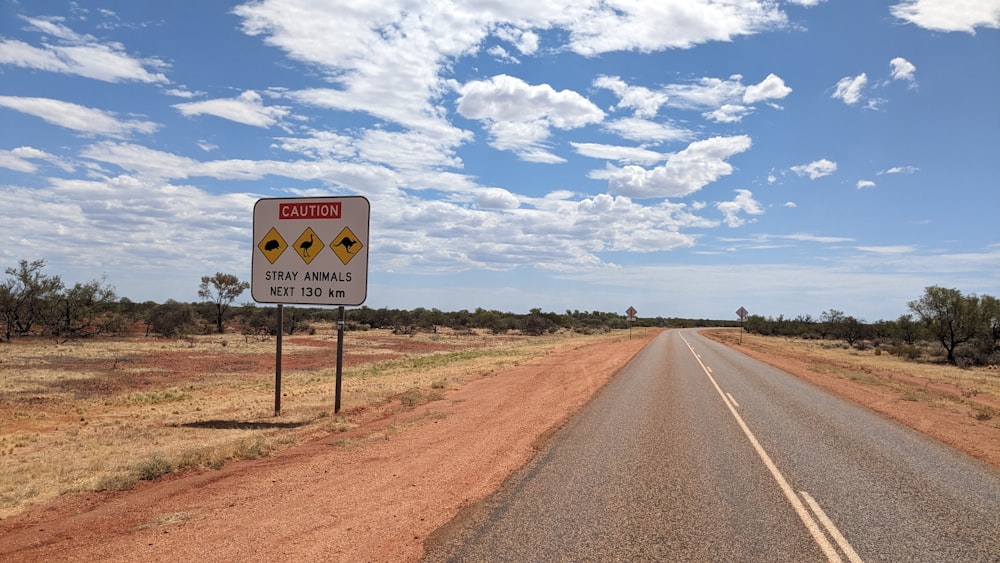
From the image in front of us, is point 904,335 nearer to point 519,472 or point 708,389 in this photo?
point 708,389

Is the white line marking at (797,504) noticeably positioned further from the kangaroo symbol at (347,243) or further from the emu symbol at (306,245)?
the emu symbol at (306,245)

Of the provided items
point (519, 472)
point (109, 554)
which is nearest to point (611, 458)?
point (519, 472)

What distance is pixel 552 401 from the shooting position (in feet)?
54.6

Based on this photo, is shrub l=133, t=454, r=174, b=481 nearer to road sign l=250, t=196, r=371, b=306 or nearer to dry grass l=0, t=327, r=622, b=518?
dry grass l=0, t=327, r=622, b=518

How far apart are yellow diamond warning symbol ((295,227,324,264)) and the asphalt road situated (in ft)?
23.1

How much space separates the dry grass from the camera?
9.76 metres

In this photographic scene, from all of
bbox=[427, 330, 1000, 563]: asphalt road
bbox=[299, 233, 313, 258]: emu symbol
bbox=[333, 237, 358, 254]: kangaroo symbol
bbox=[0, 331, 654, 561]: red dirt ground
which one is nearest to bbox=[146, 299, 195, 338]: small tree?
bbox=[299, 233, 313, 258]: emu symbol

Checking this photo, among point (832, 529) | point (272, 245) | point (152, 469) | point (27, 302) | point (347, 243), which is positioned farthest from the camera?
point (27, 302)

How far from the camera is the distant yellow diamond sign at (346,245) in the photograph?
1474 cm

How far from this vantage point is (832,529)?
6422 mm

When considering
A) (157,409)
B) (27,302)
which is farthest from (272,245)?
(27,302)

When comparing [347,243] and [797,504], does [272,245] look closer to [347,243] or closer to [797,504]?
[347,243]

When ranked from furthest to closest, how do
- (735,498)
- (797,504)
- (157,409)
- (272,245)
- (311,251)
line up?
(157,409), (272,245), (311,251), (735,498), (797,504)

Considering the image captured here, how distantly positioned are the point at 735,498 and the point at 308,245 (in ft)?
35.8
